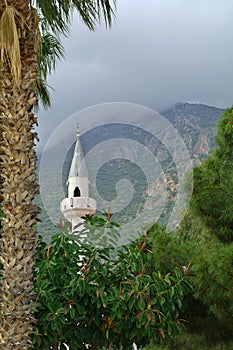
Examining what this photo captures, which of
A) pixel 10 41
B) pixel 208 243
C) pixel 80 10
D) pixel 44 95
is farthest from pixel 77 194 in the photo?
pixel 10 41

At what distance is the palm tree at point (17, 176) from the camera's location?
18.2 feet

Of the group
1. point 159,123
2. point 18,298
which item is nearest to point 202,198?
point 18,298

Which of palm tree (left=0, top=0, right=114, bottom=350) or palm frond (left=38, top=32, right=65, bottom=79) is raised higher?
palm frond (left=38, top=32, right=65, bottom=79)

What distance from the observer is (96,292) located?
243 inches

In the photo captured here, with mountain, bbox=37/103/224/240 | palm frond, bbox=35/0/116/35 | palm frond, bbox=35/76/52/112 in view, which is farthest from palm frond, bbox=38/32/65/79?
palm frond, bbox=35/0/116/35

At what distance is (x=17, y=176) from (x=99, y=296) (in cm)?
155

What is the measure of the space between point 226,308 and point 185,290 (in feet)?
1.75

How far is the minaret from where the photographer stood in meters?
16.6

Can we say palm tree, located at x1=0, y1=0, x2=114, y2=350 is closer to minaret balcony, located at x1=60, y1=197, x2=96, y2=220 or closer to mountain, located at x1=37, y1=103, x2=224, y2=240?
mountain, located at x1=37, y1=103, x2=224, y2=240

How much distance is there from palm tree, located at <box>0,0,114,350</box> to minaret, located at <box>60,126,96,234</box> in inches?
414

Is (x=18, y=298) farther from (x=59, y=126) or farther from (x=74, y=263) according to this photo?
(x=59, y=126)

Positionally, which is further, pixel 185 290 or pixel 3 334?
pixel 185 290

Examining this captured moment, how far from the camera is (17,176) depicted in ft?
18.2

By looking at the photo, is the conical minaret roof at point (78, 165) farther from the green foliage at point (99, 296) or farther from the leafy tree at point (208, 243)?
the green foliage at point (99, 296)
